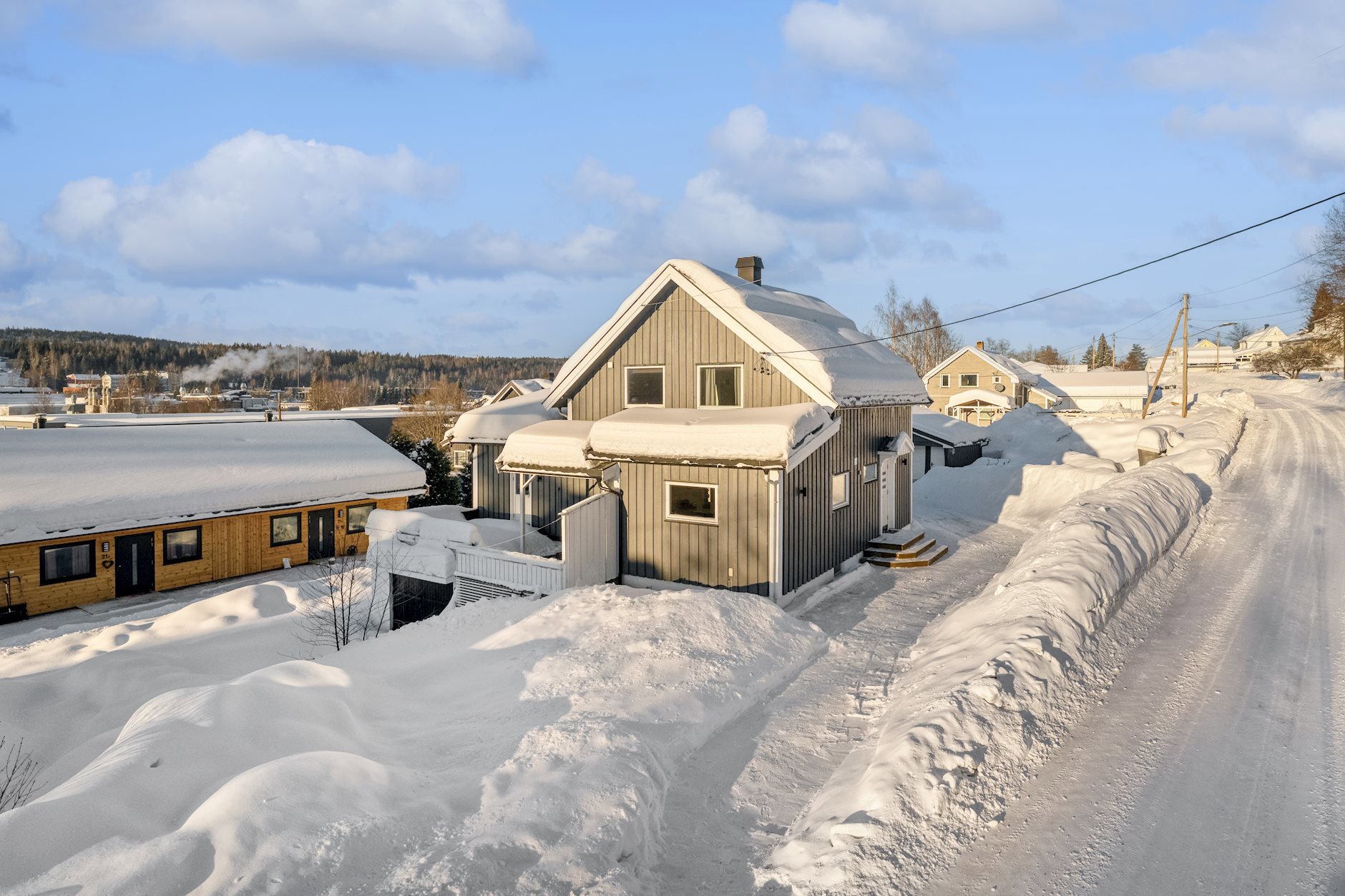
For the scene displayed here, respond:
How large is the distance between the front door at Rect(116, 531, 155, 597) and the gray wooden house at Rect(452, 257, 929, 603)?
1179 cm

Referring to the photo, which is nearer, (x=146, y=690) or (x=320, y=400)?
(x=146, y=690)

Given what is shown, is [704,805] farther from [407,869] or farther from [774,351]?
[774,351]

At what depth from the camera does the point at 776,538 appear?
47.1 feet

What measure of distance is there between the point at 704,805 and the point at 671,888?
48.2 inches

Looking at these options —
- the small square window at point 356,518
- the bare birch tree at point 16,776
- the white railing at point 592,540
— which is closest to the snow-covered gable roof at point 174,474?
the small square window at point 356,518

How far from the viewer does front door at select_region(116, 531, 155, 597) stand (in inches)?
832

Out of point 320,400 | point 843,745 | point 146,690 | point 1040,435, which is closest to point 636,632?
point 843,745

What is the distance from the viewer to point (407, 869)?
5.05 m

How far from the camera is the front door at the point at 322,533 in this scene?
25.1 metres

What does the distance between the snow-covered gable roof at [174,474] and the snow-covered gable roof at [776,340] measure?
37.0 feet

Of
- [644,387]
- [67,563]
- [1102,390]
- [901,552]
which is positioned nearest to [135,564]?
[67,563]

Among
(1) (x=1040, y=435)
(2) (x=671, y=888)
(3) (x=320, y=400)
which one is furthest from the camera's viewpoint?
(3) (x=320, y=400)

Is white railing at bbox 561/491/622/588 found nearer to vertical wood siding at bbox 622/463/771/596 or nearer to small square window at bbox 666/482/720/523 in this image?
vertical wood siding at bbox 622/463/771/596

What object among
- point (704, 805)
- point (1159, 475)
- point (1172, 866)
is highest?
point (1159, 475)
